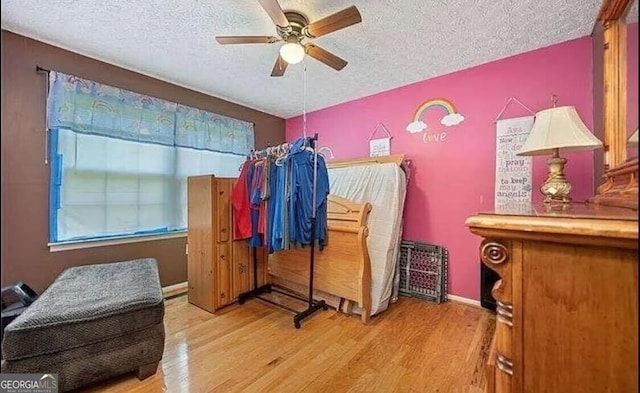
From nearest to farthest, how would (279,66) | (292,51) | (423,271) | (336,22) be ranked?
(336,22) → (292,51) → (279,66) → (423,271)

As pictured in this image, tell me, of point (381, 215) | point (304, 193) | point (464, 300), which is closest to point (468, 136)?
point (381, 215)

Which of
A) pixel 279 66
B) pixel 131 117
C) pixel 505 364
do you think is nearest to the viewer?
pixel 505 364

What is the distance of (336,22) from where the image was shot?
165cm

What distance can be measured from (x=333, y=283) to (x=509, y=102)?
89.9 inches

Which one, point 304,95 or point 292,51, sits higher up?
point 304,95

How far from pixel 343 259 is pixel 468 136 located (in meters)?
1.71

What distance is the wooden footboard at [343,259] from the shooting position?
7.57ft

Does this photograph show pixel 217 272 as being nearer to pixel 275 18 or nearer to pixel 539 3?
pixel 275 18

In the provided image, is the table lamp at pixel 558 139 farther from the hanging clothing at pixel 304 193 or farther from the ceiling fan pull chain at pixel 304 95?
the ceiling fan pull chain at pixel 304 95

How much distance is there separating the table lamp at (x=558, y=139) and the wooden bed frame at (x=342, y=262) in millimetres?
1227

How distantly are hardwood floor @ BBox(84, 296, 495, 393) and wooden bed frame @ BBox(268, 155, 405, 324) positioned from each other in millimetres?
203

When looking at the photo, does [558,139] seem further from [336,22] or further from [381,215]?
[381,215]

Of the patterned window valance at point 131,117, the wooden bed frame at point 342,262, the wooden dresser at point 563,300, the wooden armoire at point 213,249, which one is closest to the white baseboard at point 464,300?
the wooden bed frame at point 342,262

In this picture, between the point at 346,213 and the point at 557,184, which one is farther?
the point at 346,213
